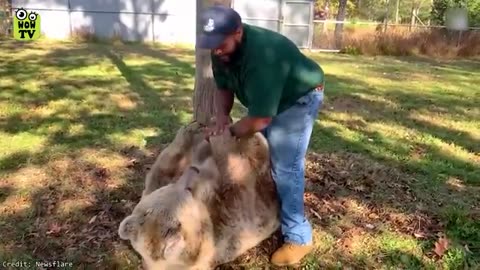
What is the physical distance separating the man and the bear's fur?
13cm

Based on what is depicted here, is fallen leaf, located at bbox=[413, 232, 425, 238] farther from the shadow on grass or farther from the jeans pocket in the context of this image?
the shadow on grass

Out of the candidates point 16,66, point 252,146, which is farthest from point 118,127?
point 16,66

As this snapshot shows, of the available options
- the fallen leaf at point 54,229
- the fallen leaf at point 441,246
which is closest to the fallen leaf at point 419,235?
the fallen leaf at point 441,246

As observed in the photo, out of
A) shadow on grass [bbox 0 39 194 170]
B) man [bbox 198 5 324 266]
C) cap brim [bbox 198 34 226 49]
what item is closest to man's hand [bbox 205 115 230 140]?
man [bbox 198 5 324 266]

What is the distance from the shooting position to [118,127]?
20.3ft

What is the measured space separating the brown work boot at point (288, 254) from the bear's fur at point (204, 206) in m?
0.15

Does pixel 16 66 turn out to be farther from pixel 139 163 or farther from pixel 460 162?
pixel 460 162

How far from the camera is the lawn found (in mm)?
3512

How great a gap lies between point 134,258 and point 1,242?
995 millimetres

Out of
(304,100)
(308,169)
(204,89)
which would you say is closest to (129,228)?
(304,100)

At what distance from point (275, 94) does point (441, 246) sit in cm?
186

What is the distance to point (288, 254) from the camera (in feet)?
10.7

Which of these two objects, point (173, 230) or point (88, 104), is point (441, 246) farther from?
point (88, 104)

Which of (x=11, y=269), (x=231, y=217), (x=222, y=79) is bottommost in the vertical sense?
(x=11, y=269)
